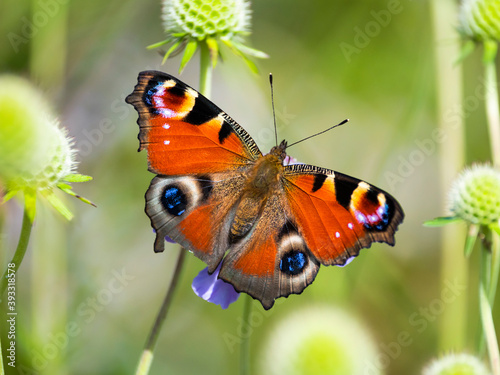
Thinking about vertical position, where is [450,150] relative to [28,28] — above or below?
below

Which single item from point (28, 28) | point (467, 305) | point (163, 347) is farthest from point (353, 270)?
point (28, 28)

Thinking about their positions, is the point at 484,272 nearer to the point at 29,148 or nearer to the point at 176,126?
the point at 176,126

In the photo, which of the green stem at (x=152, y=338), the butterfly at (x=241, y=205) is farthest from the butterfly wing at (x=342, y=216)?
the green stem at (x=152, y=338)

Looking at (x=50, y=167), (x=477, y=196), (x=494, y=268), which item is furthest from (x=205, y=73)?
(x=494, y=268)

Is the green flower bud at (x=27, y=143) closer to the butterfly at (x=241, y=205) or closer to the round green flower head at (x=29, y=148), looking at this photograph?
the round green flower head at (x=29, y=148)

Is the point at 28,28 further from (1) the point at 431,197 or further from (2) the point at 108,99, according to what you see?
(1) the point at 431,197

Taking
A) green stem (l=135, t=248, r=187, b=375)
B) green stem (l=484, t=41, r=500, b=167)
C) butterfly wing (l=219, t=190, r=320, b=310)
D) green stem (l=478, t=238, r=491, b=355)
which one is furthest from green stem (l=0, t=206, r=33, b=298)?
green stem (l=484, t=41, r=500, b=167)

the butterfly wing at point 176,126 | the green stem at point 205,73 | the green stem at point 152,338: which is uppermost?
the green stem at point 205,73
